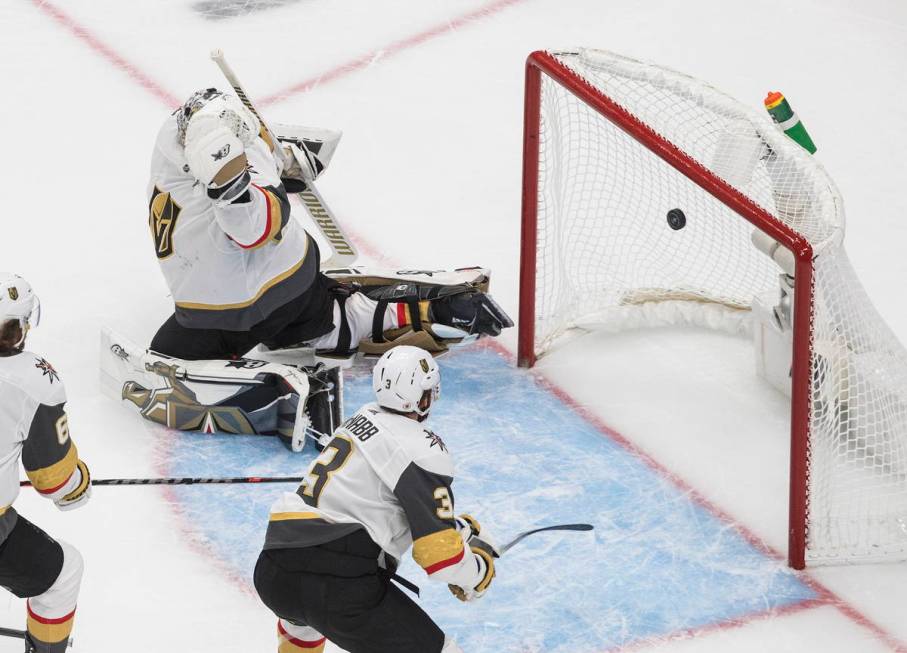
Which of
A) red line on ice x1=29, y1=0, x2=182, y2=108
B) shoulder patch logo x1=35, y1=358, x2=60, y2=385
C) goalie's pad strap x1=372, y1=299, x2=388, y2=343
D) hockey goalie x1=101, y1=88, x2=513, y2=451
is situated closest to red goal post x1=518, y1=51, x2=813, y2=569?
hockey goalie x1=101, y1=88, x2=513, y2=451

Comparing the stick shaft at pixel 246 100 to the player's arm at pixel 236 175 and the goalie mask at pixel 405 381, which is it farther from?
the goalie mask at pixel 405 381

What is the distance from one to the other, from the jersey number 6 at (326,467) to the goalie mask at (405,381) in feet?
0.35

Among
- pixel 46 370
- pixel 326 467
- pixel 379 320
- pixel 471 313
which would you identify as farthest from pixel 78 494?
pixel 471 313

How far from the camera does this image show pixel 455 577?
314 centimetres

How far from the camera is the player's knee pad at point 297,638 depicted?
3324mm

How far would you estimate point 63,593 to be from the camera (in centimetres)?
332

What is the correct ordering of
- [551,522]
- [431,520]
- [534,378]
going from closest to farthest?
[431,520]
[551,522]
[534,378]

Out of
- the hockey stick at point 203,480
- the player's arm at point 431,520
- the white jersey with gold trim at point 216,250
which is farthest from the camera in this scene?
the white jersey with gold trim at point 216,250

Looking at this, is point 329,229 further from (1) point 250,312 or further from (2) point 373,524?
(2) point 373,524

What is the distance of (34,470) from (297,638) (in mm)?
604

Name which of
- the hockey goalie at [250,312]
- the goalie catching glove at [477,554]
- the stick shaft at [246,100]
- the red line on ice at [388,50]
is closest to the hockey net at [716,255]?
the hockey goalie at [250,312]

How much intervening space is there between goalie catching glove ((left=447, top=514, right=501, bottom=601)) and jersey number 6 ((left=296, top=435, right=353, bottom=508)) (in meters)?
0.29

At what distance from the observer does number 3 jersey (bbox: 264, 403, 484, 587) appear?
306 cm

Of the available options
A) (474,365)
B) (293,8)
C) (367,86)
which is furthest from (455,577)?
(293,8)
